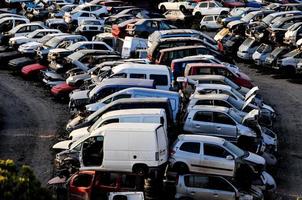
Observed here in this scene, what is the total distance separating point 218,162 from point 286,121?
7244 mm

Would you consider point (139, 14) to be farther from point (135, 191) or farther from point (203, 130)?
point (135, 191)

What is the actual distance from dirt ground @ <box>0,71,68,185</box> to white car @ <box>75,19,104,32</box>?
26.2 ft

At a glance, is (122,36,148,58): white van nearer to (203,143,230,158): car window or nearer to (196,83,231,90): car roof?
(196,83,231,90): car roof

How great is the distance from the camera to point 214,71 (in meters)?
24.5

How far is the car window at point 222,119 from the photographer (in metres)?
19.7

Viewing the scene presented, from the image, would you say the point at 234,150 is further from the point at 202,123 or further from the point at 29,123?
the point at 29,123

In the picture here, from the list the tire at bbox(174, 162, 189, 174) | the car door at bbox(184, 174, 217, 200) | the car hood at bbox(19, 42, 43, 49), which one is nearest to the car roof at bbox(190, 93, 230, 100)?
the tire at bbox(174, 162, 189, 174)

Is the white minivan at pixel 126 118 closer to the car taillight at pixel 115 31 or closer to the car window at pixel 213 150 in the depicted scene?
the car window at pixel 213 150

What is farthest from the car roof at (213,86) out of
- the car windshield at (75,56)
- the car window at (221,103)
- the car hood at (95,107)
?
the car windshield at (75,56)

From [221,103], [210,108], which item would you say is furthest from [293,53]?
[210,108]

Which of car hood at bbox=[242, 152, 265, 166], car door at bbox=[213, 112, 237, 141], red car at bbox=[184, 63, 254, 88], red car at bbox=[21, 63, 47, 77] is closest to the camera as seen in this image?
car hood at bbox=[242, 152, 265, 166]

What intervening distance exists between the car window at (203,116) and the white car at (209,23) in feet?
71.5

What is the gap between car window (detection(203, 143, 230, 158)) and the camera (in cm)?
1725

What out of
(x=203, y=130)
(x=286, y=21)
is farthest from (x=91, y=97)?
(x=286, y=21)
